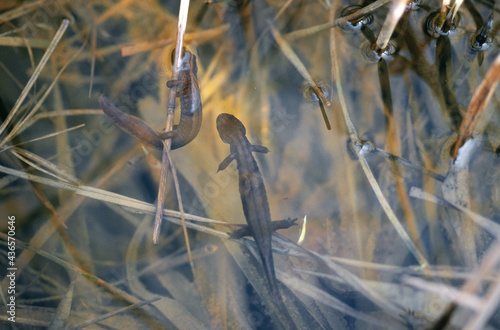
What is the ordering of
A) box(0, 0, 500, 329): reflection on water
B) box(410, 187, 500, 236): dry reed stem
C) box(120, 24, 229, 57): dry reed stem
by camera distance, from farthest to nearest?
box(120, 24, 229, 57): dry reed stem → box(0, 0, 500, 329): reflection on water → box(410, 187, 500, 236): dry reed stem

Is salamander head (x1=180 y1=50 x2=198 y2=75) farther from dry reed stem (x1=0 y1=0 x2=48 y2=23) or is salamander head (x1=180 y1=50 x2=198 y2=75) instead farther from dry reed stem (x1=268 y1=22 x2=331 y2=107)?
dry reed stem (x1=0 y1=0 x2=48 y2=23)

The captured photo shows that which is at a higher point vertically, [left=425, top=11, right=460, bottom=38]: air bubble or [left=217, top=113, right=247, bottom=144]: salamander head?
[left=425, top=11, right=460, bottom=38]: air bubble

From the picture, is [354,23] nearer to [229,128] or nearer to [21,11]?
[229,128]

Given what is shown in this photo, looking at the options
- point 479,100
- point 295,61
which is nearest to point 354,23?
point 295,61

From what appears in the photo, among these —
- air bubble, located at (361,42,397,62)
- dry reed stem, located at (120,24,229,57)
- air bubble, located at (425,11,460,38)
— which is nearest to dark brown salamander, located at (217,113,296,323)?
dry reed stem, located at (120,24,229,57)

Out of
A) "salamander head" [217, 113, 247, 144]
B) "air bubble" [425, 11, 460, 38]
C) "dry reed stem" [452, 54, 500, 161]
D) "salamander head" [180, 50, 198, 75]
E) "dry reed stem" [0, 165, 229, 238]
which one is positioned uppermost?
"air bubble" [425, 11, 460, 38]

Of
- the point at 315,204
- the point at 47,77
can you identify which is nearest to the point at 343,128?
the point at 315,204
